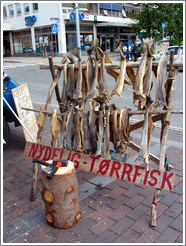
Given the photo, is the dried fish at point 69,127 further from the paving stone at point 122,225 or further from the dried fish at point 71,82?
the paving stone at point 122,225

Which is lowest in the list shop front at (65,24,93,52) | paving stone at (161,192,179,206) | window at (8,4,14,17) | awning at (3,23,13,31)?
paving stone at (161,192,179,206)

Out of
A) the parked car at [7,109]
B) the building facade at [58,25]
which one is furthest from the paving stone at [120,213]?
the building facade at [58,25]

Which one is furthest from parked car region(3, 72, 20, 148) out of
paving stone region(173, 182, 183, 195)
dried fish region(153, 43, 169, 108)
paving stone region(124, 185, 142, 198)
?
paving stone region(173, 182, 183, 195)

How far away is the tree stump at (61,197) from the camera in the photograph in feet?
8.41

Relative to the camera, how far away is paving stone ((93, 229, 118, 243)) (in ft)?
8.19

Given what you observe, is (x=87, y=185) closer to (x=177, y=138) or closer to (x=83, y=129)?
(x=83, y=129)

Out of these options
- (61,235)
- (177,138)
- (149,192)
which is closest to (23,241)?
(61,235)

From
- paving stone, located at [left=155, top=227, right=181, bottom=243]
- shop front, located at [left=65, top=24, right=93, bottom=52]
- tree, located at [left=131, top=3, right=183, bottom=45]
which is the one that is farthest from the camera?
shop front, located at [left=65, top=24, right=93, bottom=52]

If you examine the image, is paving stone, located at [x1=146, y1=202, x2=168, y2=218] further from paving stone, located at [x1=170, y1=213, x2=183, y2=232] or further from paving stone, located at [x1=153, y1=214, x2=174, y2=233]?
paving stone, located at [x1=170, y1=213, x2=183, y2=232]

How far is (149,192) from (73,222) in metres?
1.20

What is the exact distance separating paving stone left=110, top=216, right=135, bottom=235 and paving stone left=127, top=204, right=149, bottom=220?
73 mm

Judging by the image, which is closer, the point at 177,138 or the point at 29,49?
the point at 177,138

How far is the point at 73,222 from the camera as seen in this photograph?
8.90 ft

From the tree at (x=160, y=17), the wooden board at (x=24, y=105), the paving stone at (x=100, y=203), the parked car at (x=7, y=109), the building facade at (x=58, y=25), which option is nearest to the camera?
the paving stone at (x=100, y=203)
